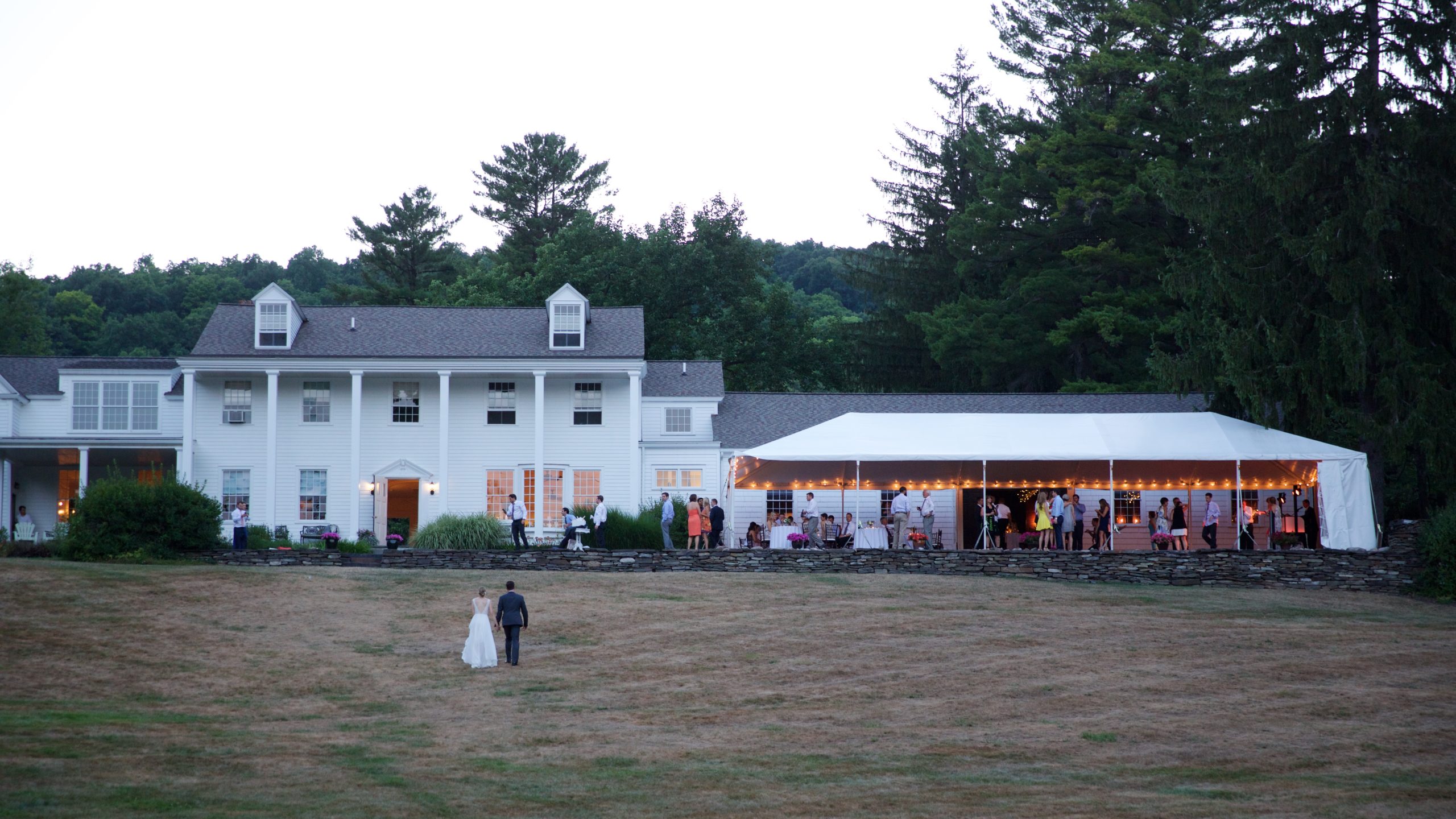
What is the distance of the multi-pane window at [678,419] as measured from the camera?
35.8 m

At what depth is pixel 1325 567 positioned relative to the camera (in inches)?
1027

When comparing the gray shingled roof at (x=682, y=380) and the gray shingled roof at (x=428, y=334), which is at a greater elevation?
the gray shingled roof at (x=428, y=334)

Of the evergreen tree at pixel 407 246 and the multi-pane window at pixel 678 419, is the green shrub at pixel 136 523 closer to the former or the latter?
the multi-pane window at pixel 678 419

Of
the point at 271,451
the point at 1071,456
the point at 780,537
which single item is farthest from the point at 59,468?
the point at 1071,456

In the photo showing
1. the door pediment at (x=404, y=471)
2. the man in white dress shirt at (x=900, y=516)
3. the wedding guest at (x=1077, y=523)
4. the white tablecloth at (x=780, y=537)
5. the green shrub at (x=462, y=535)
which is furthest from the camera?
the door pediment at (x=404, y=471)

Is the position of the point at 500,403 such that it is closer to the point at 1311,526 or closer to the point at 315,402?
the point at 315,402

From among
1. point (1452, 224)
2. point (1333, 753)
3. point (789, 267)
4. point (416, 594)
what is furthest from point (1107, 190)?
point (789, 267)

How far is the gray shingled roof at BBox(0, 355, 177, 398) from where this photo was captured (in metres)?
35.4

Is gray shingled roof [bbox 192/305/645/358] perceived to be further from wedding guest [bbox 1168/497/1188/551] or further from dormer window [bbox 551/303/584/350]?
wedding guest [bbox 1168/497/1188/551]

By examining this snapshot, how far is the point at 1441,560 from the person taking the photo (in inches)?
995

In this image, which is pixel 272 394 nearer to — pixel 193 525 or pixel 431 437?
pixel 431 437

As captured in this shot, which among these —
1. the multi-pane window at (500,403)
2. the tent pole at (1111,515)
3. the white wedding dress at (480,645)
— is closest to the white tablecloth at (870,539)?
the tent pole at (1111,515)

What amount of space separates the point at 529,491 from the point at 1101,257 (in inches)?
856

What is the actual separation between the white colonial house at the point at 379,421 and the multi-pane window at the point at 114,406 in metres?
0.05
